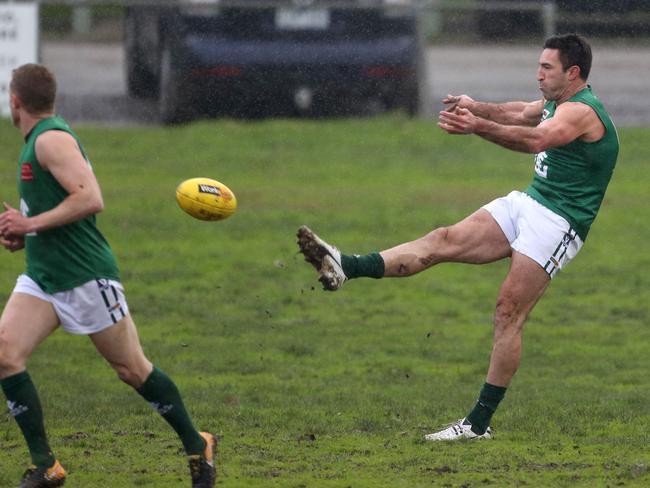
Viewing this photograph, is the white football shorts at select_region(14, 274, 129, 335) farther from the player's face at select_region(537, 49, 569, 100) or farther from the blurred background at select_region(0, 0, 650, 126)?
the blurred background at select_region(0, 0, 650, 126)

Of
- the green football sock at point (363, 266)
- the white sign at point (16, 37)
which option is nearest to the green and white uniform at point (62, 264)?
the green football sock at point (363, 266)

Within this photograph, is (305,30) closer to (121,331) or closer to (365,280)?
(365,280)

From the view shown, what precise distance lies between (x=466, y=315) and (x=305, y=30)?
30.1ft

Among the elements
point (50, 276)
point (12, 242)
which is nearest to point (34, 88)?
point (12, 242)

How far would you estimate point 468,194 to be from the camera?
1842 centimetres

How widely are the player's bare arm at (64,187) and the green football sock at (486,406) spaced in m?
2.94

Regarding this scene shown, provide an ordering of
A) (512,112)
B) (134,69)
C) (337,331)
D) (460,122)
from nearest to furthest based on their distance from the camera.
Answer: (460,122) < (512,112) < (337,331) < (134,69)

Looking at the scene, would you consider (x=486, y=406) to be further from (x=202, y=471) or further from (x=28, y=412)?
(x=28, y=412)

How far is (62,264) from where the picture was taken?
701 centimetres

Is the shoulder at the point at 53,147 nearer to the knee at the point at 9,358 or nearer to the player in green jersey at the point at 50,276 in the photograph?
the player in green jersey at the point at 50,276

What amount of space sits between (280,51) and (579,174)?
1292 centimetres

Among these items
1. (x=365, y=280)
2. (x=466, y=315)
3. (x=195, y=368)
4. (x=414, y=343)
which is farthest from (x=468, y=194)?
(x=195, y=368)

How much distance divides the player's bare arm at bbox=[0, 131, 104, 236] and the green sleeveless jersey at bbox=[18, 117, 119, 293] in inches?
3.1

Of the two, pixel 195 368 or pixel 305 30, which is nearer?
pixel 195 368
